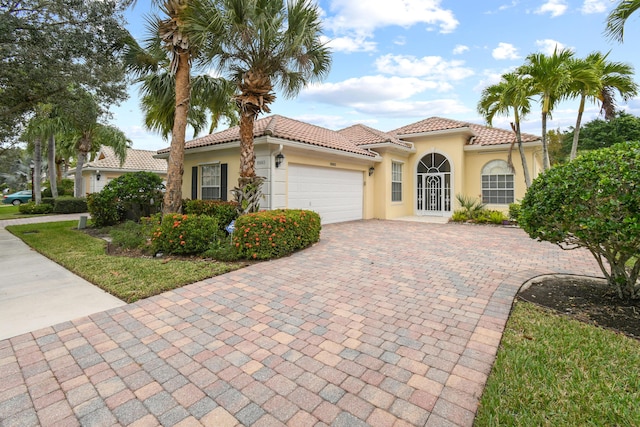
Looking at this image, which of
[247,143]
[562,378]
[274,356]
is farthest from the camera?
[247,143]

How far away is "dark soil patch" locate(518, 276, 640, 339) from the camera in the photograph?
12.8 feet

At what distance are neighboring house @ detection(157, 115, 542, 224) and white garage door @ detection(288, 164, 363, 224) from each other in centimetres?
4

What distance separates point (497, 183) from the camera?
52.8 ft

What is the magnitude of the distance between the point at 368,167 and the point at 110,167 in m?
21.5

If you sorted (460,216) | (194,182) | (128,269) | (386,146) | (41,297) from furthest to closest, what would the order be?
(386,146) → (460,216) → (194,182) → (128,269) → (41,297)

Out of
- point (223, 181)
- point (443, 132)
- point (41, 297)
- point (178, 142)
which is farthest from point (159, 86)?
point (443, 132)

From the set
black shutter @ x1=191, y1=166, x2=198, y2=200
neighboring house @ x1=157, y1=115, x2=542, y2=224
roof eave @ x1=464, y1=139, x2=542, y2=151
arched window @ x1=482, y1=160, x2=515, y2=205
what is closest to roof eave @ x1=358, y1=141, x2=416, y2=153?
neighboring house @ x1=157, y1=115, x2=542, y2=224

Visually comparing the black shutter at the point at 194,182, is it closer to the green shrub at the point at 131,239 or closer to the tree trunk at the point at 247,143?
the green shrub at the point at 131,239

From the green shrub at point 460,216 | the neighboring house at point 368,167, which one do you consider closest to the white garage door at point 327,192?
the neighboring house at point 368,167

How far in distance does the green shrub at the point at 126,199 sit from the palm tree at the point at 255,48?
584cm

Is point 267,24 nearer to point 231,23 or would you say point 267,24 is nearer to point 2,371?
point 231,23

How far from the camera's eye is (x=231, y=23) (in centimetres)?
762

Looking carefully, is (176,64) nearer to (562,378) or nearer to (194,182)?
(194,182)

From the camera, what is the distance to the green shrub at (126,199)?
39.8ft
